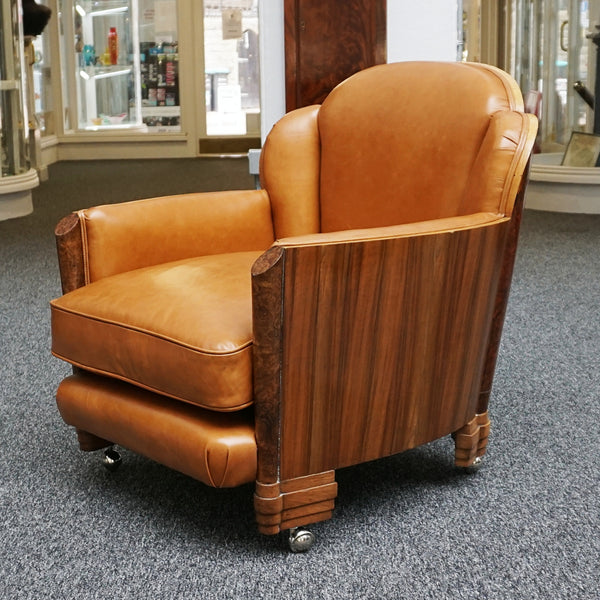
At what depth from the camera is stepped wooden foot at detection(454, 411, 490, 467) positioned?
1.81 meters

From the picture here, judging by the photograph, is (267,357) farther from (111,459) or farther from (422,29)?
(422,29)

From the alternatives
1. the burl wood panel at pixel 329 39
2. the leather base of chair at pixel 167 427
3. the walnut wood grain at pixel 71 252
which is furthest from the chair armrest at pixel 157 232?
the burl wood panel at pixel 329 39

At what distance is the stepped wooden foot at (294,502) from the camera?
1518 mm

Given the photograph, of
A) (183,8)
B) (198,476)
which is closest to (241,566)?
(198,476)

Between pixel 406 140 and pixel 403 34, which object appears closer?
pixel 406 140

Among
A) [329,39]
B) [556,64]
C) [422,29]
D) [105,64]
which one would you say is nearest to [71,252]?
[329,39]

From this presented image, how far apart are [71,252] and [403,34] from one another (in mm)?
1836

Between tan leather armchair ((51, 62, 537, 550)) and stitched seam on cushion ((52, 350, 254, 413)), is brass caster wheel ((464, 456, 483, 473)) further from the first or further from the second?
stitched seam on cushion ((52, 350, 254, 413))

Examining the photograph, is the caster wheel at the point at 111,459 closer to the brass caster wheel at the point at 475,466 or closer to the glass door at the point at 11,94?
the brass caster wheel at the point at 475,466

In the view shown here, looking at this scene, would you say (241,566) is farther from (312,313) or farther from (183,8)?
(183,8)

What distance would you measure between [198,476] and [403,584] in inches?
14.6

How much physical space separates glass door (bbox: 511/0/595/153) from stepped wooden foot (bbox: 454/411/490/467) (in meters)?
4.28

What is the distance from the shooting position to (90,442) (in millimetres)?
1892

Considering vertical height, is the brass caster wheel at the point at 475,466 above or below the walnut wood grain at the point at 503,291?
below
